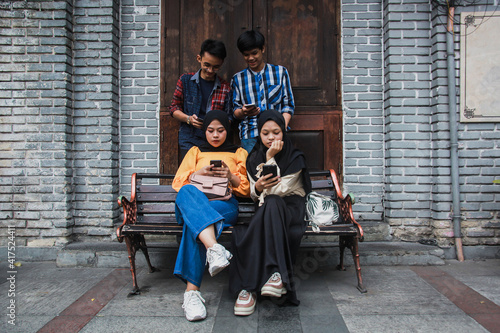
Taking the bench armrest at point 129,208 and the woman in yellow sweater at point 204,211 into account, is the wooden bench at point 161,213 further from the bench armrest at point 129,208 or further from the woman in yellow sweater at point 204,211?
the woman in yellow sweater at point 204,211

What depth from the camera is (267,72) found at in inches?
145

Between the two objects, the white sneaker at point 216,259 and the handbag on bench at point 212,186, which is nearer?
the white sneaker at point 216,259

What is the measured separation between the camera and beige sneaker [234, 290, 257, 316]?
7.90ft

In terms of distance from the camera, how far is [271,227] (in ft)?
8.41

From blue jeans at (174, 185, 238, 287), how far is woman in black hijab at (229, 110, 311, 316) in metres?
0.23

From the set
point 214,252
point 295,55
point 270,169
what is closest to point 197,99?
point 295,55

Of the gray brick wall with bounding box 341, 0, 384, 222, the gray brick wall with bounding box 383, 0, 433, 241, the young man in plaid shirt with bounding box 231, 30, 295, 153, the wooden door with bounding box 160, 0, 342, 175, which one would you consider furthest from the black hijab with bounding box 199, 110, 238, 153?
the gray brick wall with bounding box 383, 0, 433, 241

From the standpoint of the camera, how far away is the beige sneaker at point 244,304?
2.41m

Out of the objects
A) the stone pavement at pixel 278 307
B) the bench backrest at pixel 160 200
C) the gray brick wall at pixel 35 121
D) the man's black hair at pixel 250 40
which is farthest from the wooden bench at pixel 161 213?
the man's black hair at pixel 250 40

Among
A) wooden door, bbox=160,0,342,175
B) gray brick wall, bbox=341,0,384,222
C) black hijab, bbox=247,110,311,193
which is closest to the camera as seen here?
black hijab, bbox=247,110,311,193

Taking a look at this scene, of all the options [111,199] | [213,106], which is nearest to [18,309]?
[111,199]

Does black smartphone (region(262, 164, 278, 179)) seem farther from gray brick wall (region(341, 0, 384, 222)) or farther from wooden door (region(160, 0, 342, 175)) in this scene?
gray brick wall (region(341, 0, 384, 222))

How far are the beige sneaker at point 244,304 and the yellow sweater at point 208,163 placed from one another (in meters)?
0.96

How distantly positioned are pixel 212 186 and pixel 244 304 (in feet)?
3.20
